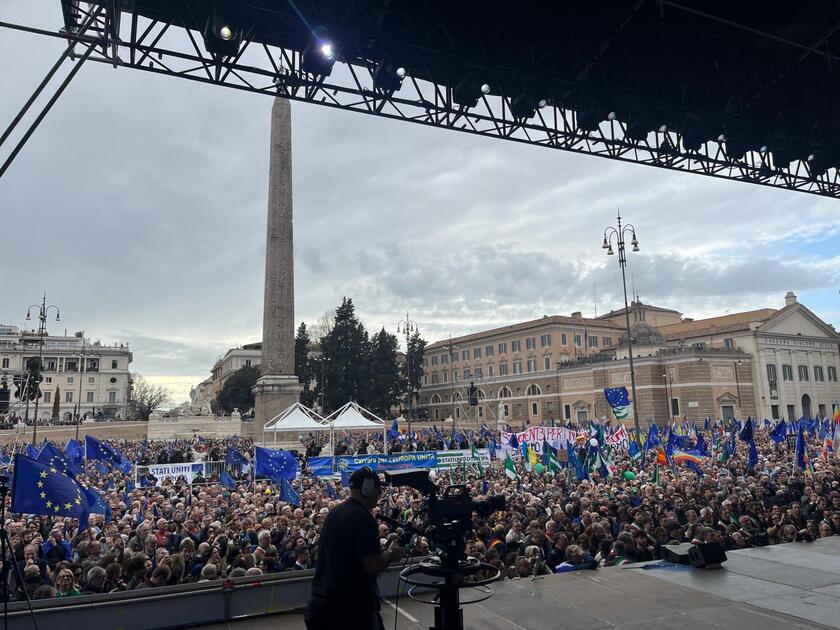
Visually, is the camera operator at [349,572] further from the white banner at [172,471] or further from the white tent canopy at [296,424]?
the white tent canopy at [296,424]

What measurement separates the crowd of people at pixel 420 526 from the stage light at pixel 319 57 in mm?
6296

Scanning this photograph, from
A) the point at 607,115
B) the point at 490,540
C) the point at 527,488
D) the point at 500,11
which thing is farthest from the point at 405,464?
the point at 500,11

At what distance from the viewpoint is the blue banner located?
63.2 feet

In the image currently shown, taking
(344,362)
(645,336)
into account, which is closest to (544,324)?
(645,336)

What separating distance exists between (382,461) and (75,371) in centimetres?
10253

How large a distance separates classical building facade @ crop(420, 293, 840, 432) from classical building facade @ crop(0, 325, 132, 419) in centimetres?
6240

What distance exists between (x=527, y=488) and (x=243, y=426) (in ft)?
133

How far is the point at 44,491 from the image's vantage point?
8.47m

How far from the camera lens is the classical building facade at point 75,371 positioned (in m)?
99.6

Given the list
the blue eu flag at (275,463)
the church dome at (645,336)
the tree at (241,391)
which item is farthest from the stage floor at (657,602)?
the tree at (241,391)

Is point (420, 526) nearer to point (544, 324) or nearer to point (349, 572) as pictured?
point (349, 572)

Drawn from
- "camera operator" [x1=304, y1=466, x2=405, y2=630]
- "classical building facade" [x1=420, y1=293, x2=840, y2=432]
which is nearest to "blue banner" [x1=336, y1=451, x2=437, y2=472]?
"camera operator" [x1=304, y1=466, x2=405, y2=630]

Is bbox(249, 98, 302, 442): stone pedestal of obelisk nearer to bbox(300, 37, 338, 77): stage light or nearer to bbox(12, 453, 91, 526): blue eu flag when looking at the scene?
bbox(12, 453, 91, 526): blue eu flag

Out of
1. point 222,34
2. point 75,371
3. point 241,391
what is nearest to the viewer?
point 222,34
